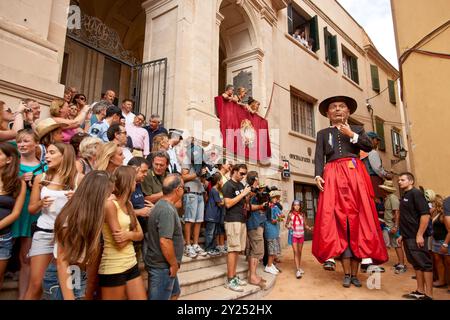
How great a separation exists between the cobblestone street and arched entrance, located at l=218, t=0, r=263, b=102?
21.5 ft

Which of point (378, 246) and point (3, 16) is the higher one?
point (3, 16)

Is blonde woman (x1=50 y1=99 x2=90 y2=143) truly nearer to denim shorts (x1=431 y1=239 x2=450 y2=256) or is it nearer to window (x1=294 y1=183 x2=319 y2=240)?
denim shorts (x1=431 y1=239 x2=450 y2=256)

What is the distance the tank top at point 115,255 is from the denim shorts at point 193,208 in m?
2.25

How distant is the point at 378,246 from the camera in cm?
352

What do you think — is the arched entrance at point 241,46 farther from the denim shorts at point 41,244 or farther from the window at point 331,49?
the denim shorts at point 41,244

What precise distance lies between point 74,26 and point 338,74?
12252 millimetres

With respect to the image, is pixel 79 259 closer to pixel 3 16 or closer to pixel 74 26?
pixel 3 16

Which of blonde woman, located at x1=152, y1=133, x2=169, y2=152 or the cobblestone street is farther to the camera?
blonde woman, located at x1=152, y1=133, x2=169, y2=152

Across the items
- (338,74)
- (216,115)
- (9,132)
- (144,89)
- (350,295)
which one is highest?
(338,74)

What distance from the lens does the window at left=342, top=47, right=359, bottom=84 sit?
51.3ft

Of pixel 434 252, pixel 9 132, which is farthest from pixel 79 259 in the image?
pixel 434 252

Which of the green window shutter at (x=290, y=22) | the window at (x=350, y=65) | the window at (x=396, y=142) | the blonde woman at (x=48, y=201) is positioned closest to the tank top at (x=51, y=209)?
the blonde woman at (x=48, y=201)

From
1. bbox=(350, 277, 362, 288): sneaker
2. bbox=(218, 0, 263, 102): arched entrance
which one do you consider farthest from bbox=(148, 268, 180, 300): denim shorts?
bbox=(218, 0, 263, 102): arched entrance

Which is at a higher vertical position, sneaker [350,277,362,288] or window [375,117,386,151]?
window [375,117,386,151]
